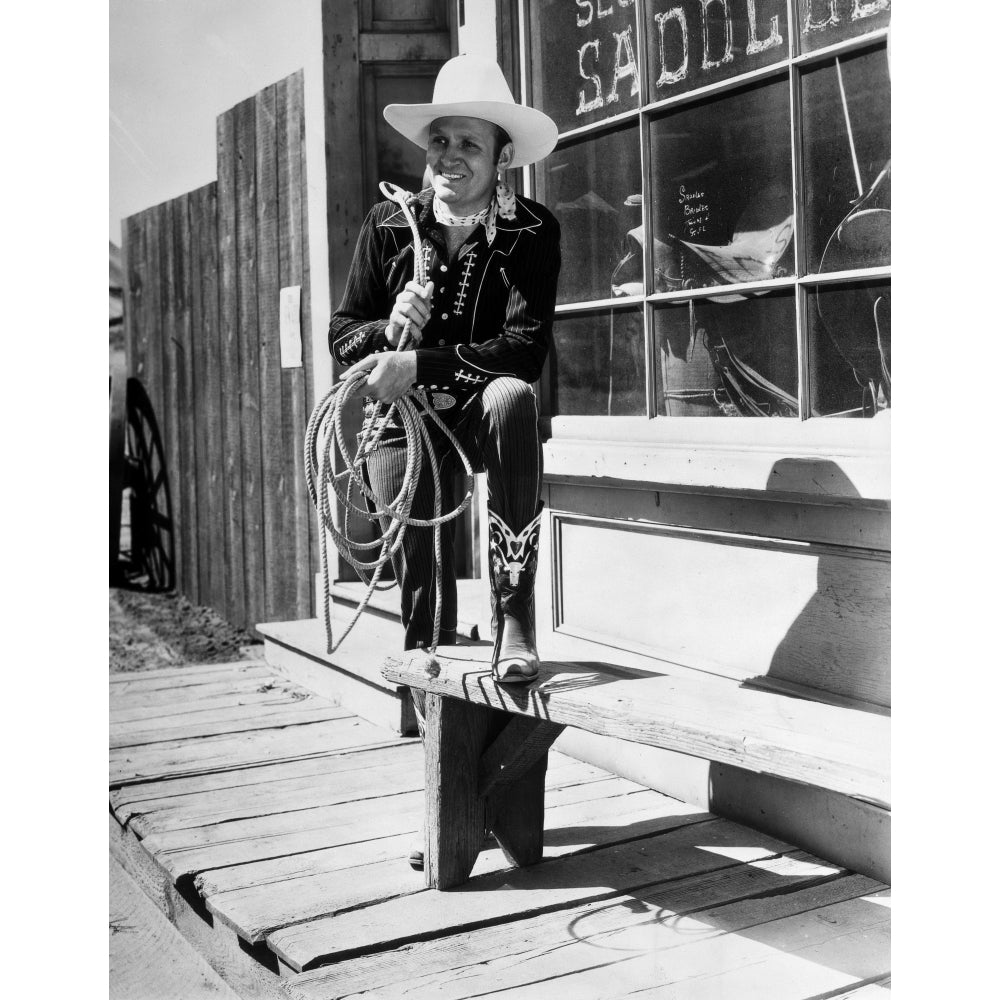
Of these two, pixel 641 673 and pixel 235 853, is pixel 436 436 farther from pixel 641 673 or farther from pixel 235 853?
pixel 235 853

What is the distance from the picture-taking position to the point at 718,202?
264cm

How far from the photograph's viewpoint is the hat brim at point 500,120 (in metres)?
2.42

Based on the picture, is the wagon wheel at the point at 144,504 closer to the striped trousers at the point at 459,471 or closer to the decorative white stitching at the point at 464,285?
the striped trousers at the point at 459,471

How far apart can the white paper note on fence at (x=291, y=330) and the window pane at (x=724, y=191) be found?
4.96ft

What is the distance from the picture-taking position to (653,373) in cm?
289

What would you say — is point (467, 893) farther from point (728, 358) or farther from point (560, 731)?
point (728, 358)

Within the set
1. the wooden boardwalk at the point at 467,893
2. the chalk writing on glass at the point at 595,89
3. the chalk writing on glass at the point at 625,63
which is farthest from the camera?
the chalk writing on glass at the point at 595,89

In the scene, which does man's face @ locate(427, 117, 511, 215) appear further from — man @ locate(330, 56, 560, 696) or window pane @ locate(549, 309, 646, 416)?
window pane @ locate(549, 309, 646, 416)

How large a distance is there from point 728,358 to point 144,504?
7.75 feet

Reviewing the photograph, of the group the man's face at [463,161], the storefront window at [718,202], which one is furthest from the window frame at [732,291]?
the man's face at [463,161]

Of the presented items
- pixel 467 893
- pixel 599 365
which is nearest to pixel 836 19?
pixel 599 365

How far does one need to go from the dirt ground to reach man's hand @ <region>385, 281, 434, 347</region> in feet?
6.82

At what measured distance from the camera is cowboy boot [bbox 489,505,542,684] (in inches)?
94.9
